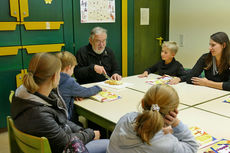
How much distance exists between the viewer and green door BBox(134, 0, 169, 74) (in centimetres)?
461

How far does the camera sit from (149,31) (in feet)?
15.8

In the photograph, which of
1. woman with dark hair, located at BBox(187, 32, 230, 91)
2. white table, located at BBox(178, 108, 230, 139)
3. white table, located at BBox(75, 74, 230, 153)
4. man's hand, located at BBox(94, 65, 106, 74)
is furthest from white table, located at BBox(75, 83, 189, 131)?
woman with dark hair, located at BBox(187, 32, 230, 91)

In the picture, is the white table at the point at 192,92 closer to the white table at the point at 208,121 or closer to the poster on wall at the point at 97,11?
the white table at the point at 208,121

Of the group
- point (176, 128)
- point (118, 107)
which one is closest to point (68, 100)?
point (118, 107)

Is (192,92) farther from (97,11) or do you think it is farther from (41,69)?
(97,11)

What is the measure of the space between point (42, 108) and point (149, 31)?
372 centimetres

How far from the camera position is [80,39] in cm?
388

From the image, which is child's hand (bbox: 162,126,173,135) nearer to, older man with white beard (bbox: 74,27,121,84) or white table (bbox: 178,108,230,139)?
white table (bbox: 178,108,230,139)

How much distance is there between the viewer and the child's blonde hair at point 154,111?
1.12 meters

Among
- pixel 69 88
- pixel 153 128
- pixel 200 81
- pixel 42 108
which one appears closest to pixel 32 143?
pixel 42 108

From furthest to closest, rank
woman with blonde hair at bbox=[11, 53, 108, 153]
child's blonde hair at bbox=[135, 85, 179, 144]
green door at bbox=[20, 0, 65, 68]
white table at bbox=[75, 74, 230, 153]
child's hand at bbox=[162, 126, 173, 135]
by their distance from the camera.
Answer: green door at bbox=[20, 0, 65, 68] → white table at bbox=[75, 74, 230, 153] → woman with blonde hair at bbox=[11, 53, 108, 153] → child's hand at bbox=[162, 126, 173, 135] → child's blonde hair at bbox=[135, 85, 179, 144]

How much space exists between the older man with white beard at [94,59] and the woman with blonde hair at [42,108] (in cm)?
161

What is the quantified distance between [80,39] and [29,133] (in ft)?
8.78

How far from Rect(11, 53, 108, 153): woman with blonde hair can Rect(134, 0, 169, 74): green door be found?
327 centimetres
